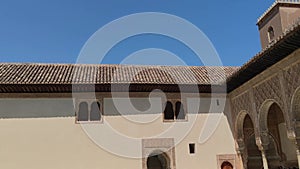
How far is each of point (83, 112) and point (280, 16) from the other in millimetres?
9826

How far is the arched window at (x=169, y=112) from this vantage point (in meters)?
12.2

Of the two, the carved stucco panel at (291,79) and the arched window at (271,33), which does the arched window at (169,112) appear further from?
the arched window at (271,33)

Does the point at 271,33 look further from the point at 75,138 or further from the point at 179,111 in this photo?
the point at 75,138

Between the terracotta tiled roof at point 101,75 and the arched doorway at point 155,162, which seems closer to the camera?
the terracotta tiled roof at point 101,75

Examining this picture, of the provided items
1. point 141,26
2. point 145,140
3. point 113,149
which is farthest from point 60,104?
point 141,26

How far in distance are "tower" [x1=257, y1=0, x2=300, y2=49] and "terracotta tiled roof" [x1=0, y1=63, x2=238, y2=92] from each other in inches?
137

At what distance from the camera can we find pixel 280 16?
15.3 metres

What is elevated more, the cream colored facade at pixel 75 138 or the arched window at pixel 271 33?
the arched window at pixel 271 33

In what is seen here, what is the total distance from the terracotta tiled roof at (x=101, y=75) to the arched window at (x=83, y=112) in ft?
2.96

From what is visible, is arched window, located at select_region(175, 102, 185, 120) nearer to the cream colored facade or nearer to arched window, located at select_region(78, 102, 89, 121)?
the cream colored facade

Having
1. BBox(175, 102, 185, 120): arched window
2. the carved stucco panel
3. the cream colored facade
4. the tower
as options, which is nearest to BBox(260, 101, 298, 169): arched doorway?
the cream colored facade

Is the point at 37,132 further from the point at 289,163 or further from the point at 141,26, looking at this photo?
the point at 289,163

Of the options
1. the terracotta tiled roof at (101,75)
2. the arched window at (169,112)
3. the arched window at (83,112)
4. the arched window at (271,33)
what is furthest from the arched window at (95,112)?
the arched window at (271,33)

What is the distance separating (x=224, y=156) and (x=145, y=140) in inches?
115
